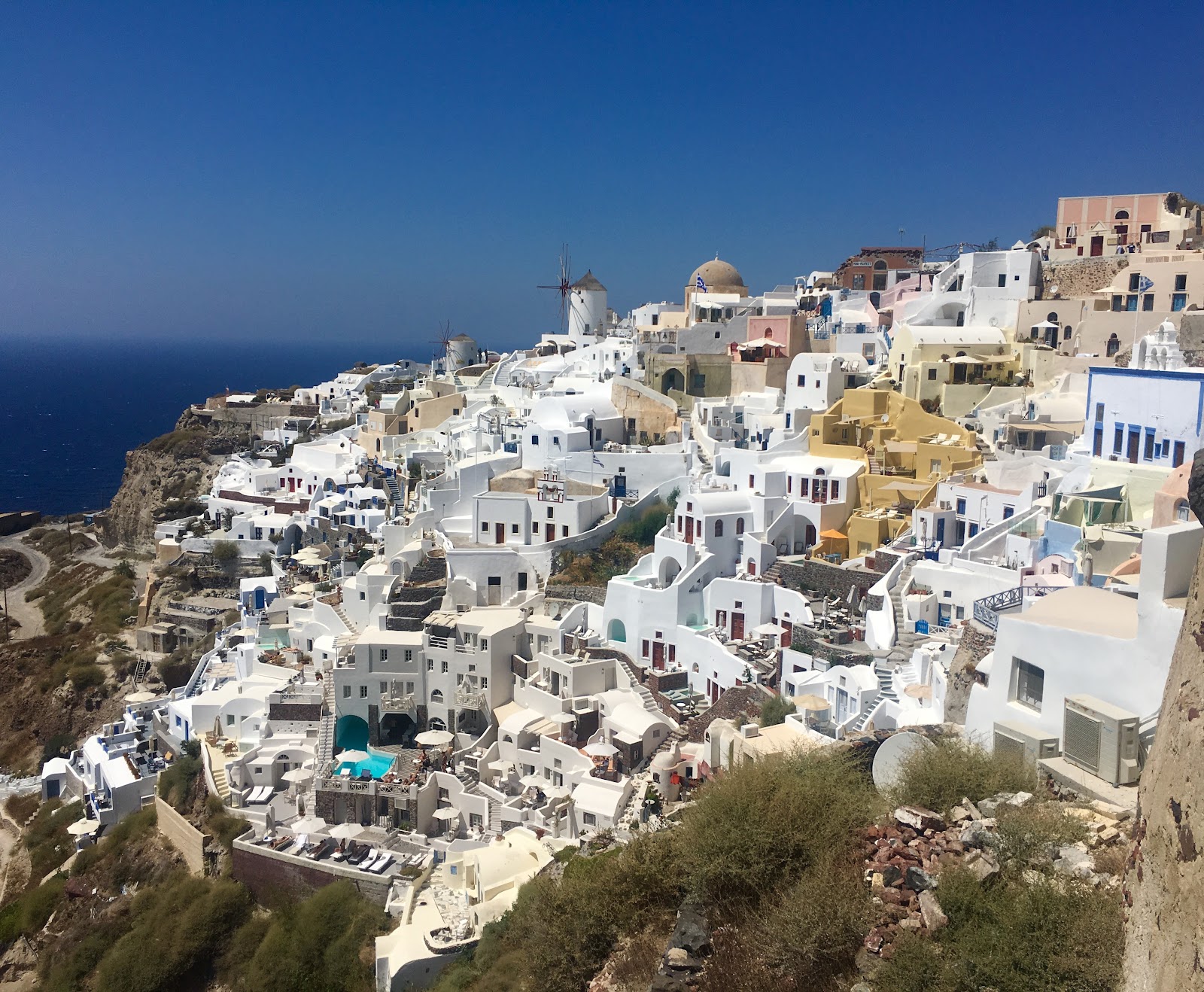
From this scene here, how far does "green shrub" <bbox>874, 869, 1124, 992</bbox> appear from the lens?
5109mm

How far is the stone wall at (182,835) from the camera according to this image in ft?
65.6

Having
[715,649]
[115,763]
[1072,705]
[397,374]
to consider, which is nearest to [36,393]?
[397,374]

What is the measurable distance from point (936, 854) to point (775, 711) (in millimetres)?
10115

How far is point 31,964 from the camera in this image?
2077 cm

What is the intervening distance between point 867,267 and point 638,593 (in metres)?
22.7


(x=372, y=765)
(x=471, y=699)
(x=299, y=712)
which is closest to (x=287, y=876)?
(x=372, y=765)

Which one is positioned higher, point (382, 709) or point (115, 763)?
point (382, 709)

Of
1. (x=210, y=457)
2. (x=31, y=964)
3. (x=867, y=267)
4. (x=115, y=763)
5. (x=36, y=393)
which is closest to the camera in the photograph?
(x=31, y=964)

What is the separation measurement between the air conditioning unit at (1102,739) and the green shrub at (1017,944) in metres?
2.14

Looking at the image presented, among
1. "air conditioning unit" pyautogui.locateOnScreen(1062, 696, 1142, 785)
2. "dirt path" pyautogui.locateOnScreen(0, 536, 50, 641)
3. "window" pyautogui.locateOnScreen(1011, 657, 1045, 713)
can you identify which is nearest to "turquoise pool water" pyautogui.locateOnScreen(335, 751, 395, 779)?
"window" pyautogui.locateOnScreen(1011, 657, 1045, 713)

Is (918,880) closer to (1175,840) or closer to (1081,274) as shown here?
(1175,840)

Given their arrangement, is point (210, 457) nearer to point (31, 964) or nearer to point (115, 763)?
point (115, 763)

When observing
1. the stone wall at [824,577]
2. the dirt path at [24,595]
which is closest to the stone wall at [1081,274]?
the stone wall at [824,577]

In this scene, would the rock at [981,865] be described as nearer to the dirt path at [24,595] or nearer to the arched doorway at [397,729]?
the arched doorway at [397,729]
